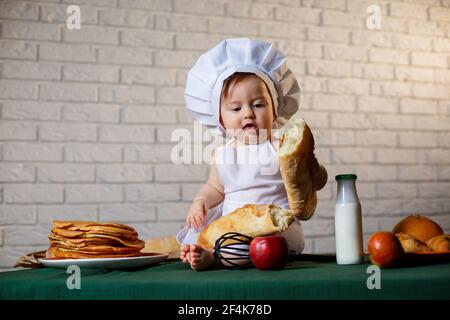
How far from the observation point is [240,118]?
1.34 m

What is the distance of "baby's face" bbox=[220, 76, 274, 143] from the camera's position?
1.33 metres

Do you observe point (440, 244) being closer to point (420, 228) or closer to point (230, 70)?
point (420, 228)

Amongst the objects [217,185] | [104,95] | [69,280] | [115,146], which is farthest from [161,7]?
[69,280]

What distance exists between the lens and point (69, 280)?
0.81m

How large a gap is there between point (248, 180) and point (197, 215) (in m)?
0.17

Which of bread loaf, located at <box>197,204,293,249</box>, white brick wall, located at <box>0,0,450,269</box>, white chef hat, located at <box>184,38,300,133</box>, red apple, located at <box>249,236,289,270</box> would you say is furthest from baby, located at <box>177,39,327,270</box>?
white brick wall, located at <box>0,0,450,269</box>

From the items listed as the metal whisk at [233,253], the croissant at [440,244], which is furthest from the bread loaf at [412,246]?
the metal whisk at [233,253]

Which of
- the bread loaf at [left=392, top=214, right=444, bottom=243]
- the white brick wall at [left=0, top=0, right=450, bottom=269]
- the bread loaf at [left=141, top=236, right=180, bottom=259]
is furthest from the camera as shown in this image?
the white brick wall at [left=0, top=0, right=450, bottom=269]

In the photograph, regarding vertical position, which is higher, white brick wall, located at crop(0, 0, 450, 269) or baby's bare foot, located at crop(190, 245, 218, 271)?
white brick wall, located at crop(0, 0, 450, 269)

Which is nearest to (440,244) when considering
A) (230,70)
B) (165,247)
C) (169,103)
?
(230,70)

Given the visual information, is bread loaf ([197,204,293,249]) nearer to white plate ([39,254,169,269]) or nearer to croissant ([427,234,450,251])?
white plate ([39,254,169,269])

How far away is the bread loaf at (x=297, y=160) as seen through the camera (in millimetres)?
933

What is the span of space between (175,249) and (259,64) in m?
0.61
